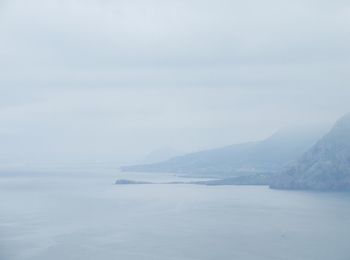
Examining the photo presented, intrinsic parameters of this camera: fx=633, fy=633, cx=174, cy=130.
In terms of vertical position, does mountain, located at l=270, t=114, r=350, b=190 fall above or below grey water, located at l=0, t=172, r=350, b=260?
above

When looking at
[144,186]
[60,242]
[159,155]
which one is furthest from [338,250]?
[159,155]

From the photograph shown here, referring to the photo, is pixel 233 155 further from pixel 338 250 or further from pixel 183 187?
pixel 338 250

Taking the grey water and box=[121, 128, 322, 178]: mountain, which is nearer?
the grey water

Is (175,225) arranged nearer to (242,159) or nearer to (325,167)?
(325,167)

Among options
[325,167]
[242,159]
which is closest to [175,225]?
[325,167]
